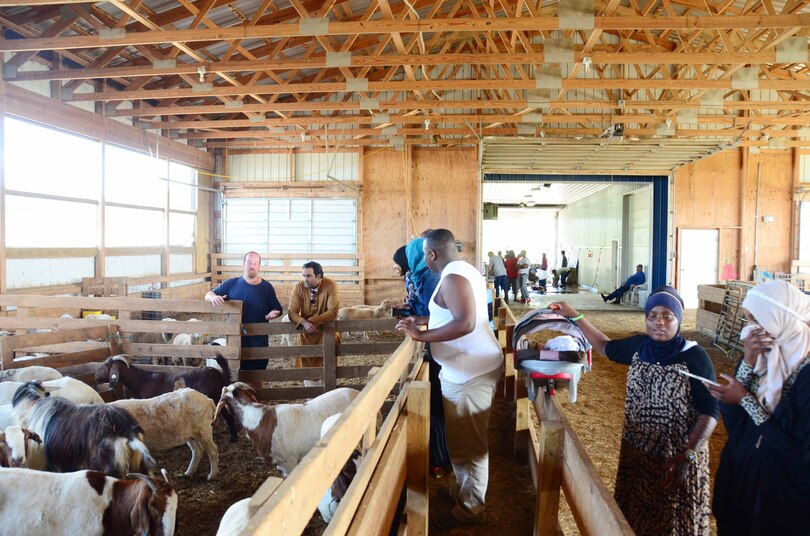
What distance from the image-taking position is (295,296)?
5.90 metres

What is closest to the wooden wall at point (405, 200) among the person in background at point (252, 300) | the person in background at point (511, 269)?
the person in background at point (511, 269)

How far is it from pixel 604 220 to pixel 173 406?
2214cm

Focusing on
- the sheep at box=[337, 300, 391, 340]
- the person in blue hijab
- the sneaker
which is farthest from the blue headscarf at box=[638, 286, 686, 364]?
the sheep at box=[337, 300, 391, 340]

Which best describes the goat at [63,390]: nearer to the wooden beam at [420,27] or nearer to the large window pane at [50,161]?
the wooden beam at [420,27]

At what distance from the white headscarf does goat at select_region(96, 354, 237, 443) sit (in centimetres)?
482

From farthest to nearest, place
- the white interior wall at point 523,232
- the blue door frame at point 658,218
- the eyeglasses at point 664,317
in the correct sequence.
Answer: the white interior wall at point 523,232, the blue door frame at point 658,218, the eyeglasses at point 664,317

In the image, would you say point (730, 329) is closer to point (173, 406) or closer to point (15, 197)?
point (173, 406)

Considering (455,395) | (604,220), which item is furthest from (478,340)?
(604,220)

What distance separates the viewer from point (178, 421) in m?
4.40

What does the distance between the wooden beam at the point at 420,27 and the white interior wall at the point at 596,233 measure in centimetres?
1254

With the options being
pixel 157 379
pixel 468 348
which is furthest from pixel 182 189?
pixel 468 348

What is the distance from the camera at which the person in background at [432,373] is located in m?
3.73

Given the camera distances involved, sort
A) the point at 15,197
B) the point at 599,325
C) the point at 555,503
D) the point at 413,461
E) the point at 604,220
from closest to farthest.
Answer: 1. the point at 555,503
2. the point at 413,461
3. the point at 15,197
4. the point at 599,325
5. the point at 604,220

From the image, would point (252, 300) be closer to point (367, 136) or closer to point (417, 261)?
point (417, 261)
